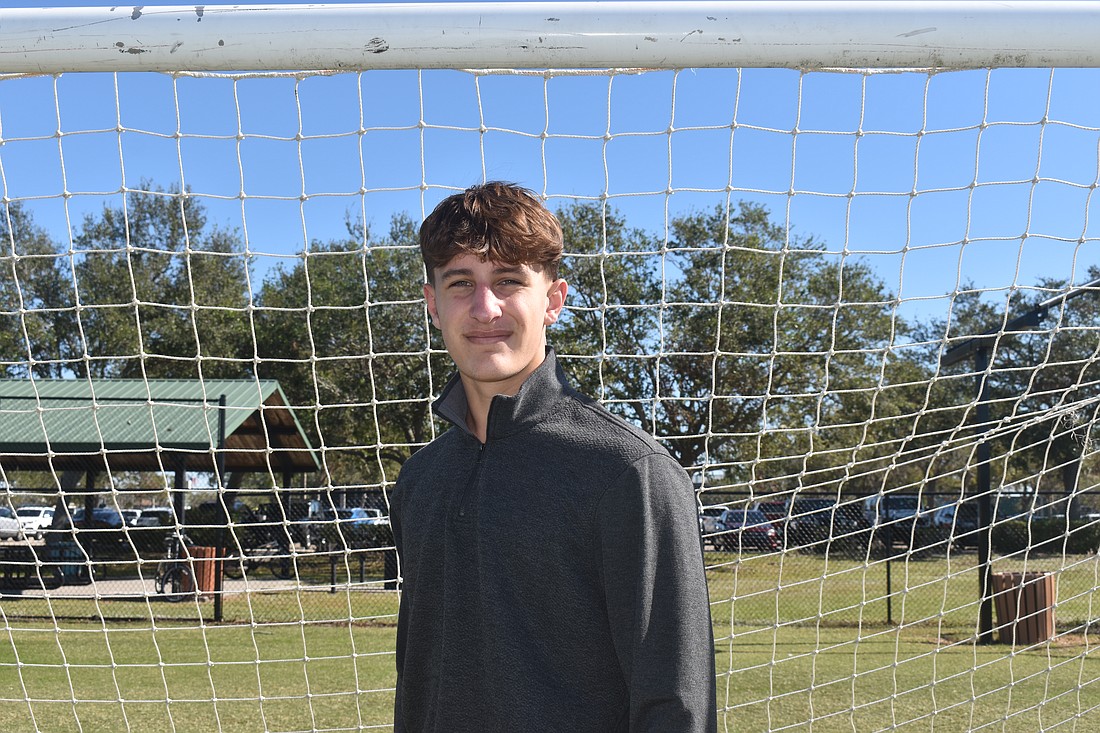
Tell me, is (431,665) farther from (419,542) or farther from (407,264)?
(407,264)

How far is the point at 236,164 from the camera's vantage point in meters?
3.38

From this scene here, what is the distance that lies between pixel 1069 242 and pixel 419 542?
2.81 metres

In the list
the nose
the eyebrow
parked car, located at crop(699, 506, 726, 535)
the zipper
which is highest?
the eyebrow

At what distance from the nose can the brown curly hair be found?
6 cm

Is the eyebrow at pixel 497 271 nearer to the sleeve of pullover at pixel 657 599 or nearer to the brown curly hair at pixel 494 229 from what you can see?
the brown curly hair at pixel 494 229

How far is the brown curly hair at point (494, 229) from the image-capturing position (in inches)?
71.7

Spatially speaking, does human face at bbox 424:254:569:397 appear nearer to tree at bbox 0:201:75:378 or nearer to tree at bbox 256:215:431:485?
tree at bbox 256:215:431:485

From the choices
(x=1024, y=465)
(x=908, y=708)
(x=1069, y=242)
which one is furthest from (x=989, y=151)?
(x=1024, y=465)

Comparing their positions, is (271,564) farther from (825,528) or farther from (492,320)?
(492,320)

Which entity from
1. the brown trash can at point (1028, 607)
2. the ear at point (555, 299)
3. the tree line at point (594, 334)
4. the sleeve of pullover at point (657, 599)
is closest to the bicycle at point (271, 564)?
the tree line at point (594, 334)

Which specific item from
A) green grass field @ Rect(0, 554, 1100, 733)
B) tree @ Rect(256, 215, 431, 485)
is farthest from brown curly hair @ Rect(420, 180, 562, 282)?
tree @ Rect(256, 215, 431, 485)

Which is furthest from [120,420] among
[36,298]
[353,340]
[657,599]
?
[36,298]

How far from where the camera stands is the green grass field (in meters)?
4.27

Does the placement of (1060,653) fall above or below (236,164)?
below
